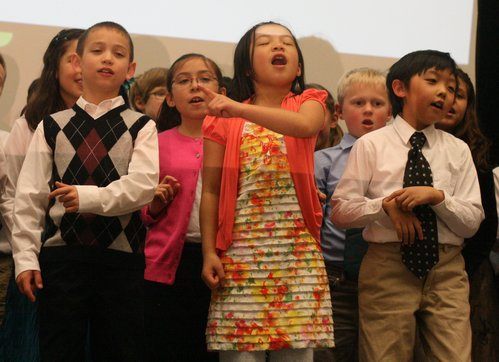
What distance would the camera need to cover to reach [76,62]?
147cm

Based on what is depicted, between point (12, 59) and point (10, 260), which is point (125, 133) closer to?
point (12, 59)

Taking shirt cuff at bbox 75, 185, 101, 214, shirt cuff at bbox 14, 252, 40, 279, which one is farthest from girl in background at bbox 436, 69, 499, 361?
shirt cuff at bbox 14, 252, 40, 279

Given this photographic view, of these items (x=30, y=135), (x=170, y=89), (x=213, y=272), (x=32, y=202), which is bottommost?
(x=213, y=272)

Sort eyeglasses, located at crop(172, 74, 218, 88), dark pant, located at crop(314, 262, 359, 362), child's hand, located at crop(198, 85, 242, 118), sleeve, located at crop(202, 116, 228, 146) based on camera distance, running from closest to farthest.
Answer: child's hand, located at crop(198, 85, 242, 118) < sleeve, located at crop(202, 116, 228, 146) < eyeglasses, located at crop(172, 74, 218, 88) < dark pant, located at crop(314, 262, 359, 362)

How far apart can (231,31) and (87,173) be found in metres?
0.36

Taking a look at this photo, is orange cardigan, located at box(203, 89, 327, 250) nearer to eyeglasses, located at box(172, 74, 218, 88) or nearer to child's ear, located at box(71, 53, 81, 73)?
eyeglasses, located at box(172, 74, 218, 88)

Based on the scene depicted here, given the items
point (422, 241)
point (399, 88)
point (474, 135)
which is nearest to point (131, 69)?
point (399, 88)

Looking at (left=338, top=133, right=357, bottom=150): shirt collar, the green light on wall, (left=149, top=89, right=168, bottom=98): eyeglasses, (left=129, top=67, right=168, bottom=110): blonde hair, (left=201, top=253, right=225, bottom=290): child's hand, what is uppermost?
the green light on wall

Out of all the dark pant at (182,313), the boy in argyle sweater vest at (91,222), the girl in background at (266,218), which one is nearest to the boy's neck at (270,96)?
the girl in background at (266,218)

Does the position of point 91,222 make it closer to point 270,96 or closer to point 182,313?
point 182,313

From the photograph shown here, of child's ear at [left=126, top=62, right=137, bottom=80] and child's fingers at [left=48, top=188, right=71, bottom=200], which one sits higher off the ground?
child's ear at [left=126, top=62, right=137, bottom=80]

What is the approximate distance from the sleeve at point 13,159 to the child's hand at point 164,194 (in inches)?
9.9

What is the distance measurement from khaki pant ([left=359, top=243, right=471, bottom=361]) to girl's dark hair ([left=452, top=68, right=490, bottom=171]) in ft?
0.80

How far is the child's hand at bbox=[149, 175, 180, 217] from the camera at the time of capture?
1.45m
